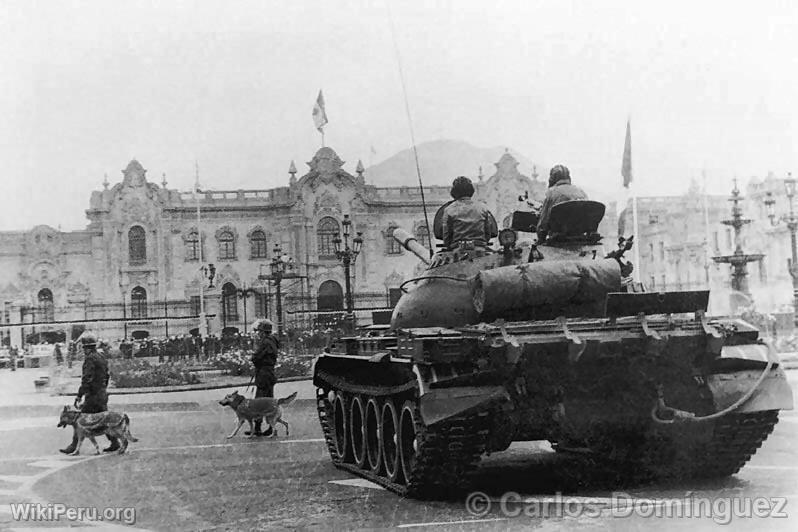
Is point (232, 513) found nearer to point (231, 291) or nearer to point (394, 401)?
point (394, 401)

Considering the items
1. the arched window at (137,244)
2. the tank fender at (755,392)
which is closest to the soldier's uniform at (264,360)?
the tank fender at (755,392)

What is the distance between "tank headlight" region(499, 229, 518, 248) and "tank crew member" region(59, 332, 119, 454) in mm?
5926

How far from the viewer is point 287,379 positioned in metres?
25.5

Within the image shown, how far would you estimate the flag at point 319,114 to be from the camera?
50.2 meters

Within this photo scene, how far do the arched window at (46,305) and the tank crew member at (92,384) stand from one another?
45.0 m

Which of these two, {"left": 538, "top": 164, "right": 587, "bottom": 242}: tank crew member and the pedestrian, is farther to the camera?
the pedestrian

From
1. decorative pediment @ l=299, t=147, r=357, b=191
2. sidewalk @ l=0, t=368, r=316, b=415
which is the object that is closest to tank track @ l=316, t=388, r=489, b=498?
sidewalk @ l=0, t=368, r=316, b=415

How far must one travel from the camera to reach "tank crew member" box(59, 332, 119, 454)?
1255 centimetres

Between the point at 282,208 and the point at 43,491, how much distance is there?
51.0m

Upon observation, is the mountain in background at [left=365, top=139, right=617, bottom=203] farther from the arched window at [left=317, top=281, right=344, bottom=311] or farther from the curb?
the curb

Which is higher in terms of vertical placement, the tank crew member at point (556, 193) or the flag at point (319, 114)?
the flag at point (319, 114)

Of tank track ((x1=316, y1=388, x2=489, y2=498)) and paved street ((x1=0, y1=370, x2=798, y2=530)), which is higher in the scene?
tank track ((x1=316, y1=388, x2=489, y2=498))

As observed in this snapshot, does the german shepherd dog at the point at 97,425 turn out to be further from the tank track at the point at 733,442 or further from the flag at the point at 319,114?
the flag at the point at 319,114

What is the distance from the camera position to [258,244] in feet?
199
